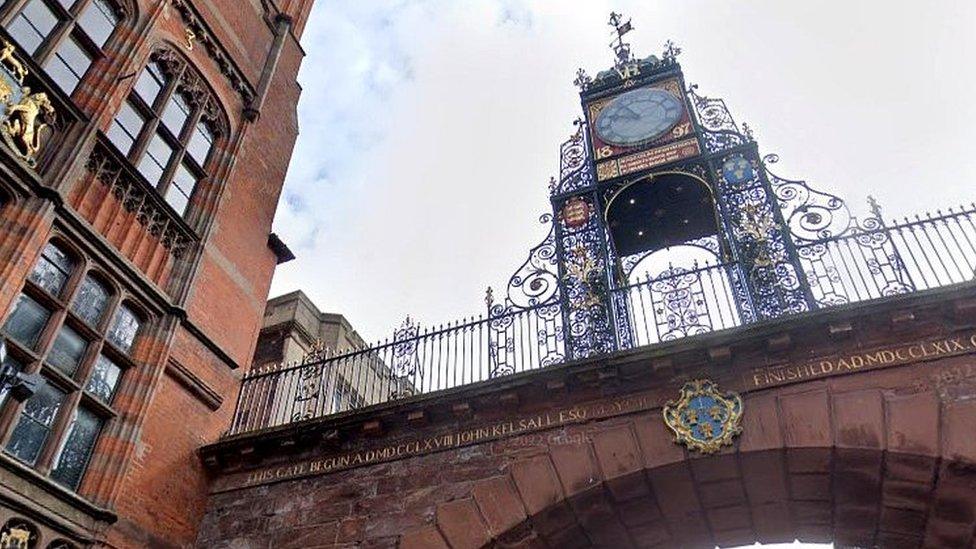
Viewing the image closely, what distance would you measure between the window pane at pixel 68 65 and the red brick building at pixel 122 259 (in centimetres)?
3

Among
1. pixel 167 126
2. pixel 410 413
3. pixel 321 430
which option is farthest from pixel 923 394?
pixel 167 126

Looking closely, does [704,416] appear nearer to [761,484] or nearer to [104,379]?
[761,484]

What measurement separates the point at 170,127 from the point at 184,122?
50cm

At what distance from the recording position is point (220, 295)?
39.8 ft

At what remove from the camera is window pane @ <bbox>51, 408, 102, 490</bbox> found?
8516 millimetres

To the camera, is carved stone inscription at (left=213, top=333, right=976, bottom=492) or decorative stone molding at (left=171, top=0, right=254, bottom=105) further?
decorative stone molding at (left=171, top=0, right=254, bottom=105)

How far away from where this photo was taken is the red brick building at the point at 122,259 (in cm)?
844

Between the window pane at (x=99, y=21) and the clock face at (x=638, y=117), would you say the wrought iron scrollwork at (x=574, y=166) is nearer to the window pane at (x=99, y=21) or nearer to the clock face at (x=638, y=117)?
the clock face at (x=638, y=117)

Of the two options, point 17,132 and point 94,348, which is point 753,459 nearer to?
point 94,348

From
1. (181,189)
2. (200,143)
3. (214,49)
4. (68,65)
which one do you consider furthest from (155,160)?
(214,49)

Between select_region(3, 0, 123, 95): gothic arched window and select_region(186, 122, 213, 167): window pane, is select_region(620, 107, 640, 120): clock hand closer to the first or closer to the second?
select_region(186, 122, 213, 167): window pane

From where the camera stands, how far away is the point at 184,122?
1253 centimetres

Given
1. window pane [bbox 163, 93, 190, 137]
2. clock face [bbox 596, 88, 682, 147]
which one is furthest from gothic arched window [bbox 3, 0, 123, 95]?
clock face [bbox 596, 88, 682, 147]

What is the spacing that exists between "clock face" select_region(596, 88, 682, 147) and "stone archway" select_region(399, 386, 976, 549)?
20.5 ft
